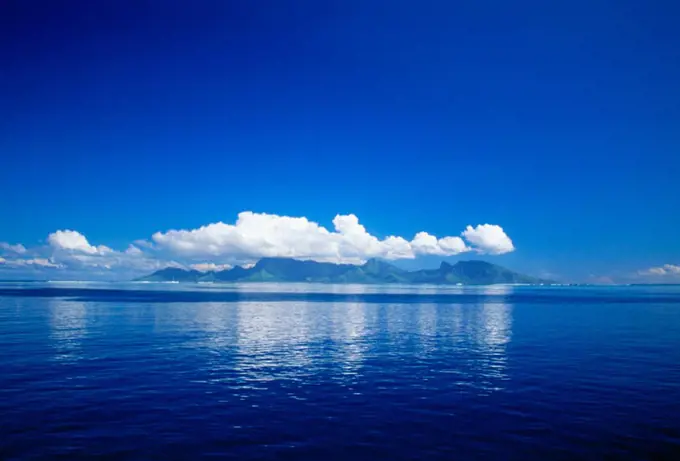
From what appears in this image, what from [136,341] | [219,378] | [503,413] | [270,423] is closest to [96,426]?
[270,423]

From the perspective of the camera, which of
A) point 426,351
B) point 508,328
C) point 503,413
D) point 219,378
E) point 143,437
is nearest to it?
point 143,437

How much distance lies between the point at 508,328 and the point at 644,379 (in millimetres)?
40563

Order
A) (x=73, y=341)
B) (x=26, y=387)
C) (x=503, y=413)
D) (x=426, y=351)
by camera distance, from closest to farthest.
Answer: (x=503, y=413) → (x=26, y=387) → (x=426, y=351) → (x=73, y=341)

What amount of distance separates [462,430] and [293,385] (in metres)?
14.8

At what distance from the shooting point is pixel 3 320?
8350 cm

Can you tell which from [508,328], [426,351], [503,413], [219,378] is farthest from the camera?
[508,328]

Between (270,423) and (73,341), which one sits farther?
(73,341)

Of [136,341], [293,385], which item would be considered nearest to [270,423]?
[293,385]

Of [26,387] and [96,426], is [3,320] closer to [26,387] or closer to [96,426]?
[26,387]

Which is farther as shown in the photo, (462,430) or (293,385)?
(293,385)

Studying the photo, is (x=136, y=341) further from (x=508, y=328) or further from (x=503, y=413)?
(x=508, y=328)

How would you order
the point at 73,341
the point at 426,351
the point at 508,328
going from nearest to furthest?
1. the point at 426,351
2. the point at 73,341
3. the point at 508,328

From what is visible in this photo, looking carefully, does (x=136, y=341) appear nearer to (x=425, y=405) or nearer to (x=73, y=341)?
(x=73, y=341)

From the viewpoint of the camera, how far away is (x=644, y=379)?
129 feet
